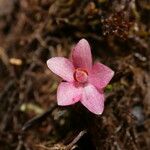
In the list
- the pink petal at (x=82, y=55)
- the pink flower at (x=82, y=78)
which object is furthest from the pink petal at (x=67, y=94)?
the pink petal at (x=82, y=55)

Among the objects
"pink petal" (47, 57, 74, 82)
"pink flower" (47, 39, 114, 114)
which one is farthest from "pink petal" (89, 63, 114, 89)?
"pink petal" (47, 57, 74, 82)

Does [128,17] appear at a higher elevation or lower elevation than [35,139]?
higher

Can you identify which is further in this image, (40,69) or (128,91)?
(40,69)

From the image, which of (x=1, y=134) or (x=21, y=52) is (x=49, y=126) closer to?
(x=1, y=134)

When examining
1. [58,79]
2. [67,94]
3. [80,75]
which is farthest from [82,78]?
[58,79]

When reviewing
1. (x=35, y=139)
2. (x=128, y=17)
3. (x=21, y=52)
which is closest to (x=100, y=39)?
(x=128, y=17)

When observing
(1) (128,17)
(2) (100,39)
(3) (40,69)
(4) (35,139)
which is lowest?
(4) (35,139)

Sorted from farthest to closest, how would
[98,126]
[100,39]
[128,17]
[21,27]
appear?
[21,27] < [100,39] < [128,17] < [98,126]

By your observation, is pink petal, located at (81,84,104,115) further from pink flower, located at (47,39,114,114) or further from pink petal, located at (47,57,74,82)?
pink petal, located at (47,57,74,82)
